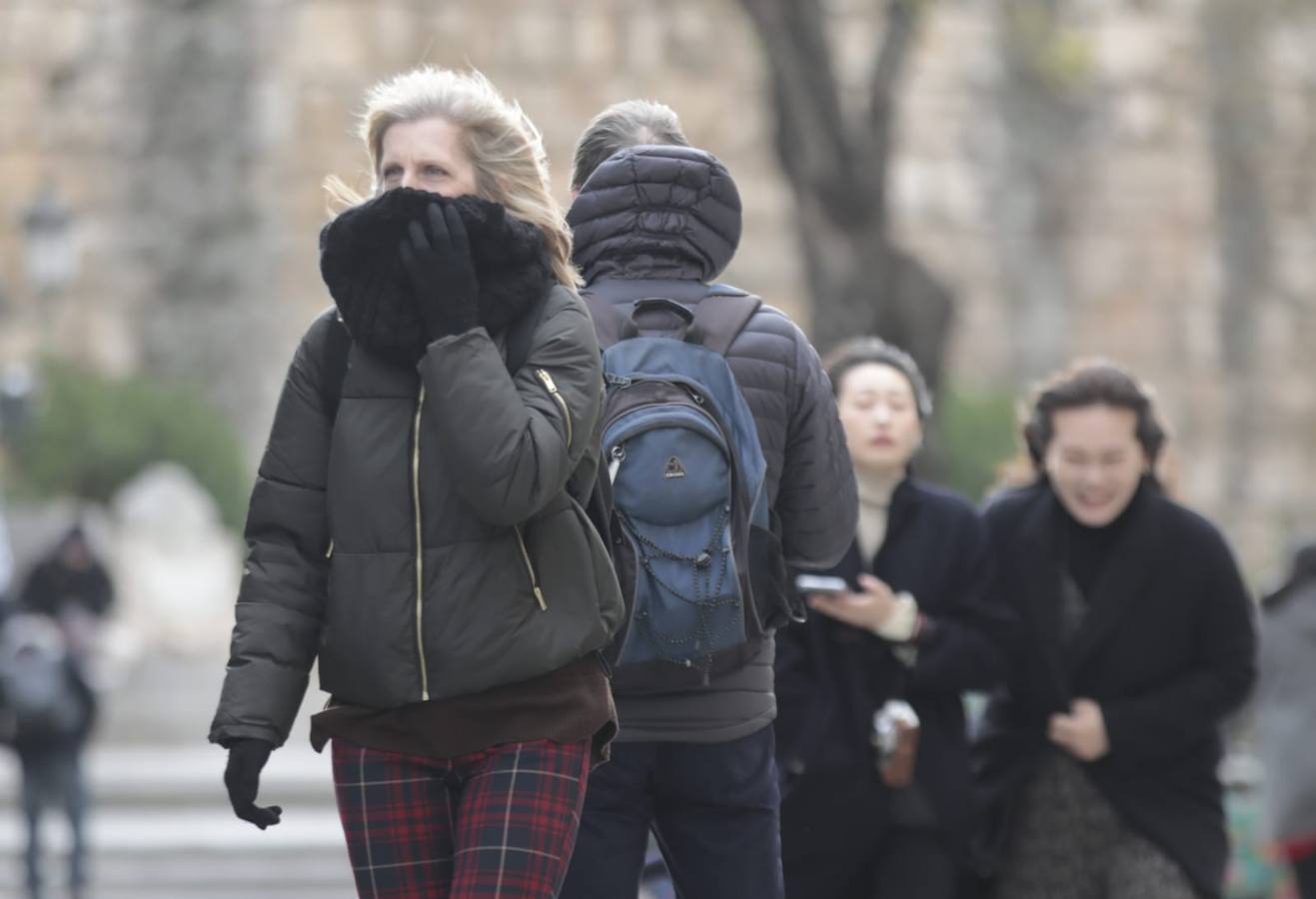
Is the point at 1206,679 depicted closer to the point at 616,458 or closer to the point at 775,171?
the point at 616,458

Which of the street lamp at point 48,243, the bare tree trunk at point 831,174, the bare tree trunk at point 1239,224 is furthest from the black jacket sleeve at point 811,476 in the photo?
the bare tree trunk at point 1239,224

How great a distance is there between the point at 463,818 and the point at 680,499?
70 cm

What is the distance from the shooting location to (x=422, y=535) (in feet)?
13.7

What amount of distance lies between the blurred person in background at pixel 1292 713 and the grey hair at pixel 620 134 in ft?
10.8

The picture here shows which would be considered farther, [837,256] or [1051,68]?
[1051,68]

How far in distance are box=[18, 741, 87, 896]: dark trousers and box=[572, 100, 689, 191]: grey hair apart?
6982 mm

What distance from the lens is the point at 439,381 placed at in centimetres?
416

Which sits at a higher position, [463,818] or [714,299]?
[714,299]

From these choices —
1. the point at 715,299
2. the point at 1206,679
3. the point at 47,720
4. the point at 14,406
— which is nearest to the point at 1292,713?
the point at 1206,679

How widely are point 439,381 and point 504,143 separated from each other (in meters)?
0.48

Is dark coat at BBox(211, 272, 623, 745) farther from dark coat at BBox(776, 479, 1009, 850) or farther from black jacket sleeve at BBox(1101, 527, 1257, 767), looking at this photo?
black jacket sleeve at BBox(1101, 527, 1257, 767)

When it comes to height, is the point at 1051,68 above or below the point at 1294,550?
above

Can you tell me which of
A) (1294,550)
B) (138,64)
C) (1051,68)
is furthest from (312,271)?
(1294,550)

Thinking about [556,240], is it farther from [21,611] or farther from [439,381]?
[21,611]
